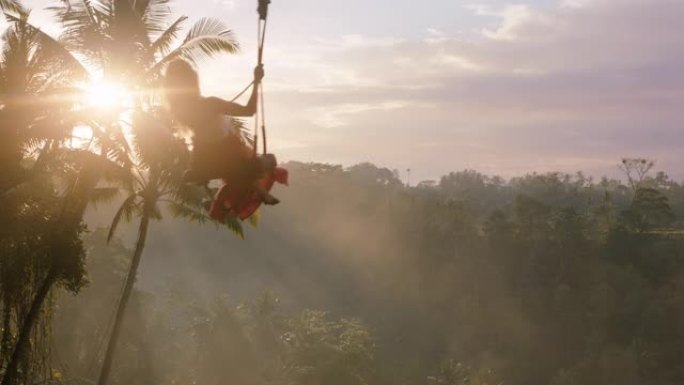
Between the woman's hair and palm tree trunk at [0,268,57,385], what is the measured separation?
7197 mm

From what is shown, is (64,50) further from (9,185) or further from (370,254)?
(370,254)

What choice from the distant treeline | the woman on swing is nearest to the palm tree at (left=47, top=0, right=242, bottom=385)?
the woman on swing

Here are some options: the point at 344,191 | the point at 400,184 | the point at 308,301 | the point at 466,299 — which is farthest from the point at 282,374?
the point at 400,184

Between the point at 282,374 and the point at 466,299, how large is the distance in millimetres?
45711

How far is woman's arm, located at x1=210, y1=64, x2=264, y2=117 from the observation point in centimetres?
582

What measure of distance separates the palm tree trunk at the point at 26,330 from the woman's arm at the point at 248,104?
7401 mm

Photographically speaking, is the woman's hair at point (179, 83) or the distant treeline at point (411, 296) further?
the distant treeline at point (411, 296)

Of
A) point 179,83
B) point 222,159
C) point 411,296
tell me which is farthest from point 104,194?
point 411,296

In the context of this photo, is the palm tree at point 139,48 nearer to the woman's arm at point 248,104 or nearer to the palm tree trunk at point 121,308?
the palm tree trunk at point 121,308

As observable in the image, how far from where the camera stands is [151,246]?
100 metres

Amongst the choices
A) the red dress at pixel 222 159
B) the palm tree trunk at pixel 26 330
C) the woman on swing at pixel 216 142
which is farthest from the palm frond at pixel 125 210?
the red dress at pixel 222 159

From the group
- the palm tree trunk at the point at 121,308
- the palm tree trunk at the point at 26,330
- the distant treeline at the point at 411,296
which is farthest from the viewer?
the distant treeline at the point at 411,296

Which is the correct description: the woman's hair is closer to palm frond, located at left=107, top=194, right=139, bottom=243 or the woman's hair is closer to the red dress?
the red dress

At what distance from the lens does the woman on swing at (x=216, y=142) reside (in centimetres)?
582
